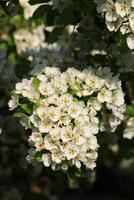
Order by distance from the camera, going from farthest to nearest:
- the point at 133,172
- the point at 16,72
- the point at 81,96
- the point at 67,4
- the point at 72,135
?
the point at 133,172 < the point at 16,72 < the point at 67,4 < the point at 81,96 < the point at 72,135

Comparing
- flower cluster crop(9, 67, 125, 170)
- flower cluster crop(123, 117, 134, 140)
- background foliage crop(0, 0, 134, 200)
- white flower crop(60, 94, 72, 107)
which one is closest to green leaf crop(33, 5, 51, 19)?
background foliage crop(0, 0, 134, 200)

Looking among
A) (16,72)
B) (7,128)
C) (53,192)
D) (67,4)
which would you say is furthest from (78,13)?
(53,192)

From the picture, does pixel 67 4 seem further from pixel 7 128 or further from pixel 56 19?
pixel 7 128

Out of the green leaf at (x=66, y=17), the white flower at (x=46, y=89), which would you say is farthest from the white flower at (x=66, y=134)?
the green leaf at (x=66, y=17)

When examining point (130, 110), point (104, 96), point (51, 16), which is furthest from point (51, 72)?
Answer: point (130, 110)

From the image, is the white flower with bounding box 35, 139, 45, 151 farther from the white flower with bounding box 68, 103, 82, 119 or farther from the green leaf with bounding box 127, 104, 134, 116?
the green leaf with bounding box 127, 104, 134, 116
